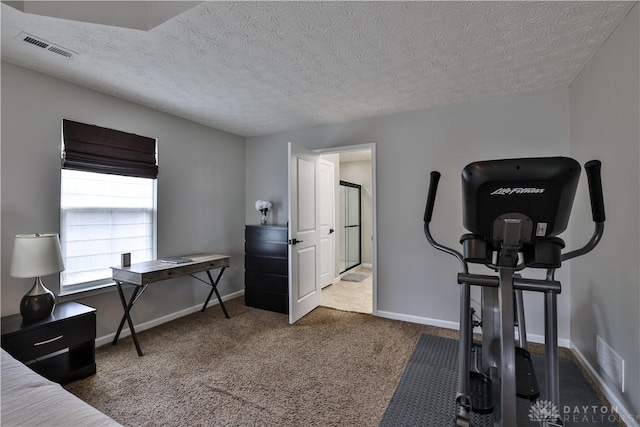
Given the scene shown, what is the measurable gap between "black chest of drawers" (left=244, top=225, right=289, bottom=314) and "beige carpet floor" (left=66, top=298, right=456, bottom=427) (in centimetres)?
40

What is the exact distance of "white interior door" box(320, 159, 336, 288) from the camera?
180 inches

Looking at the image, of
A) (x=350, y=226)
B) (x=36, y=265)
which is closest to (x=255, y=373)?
(x=36, y=265)

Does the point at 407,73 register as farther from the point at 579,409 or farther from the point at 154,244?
the point at 154,244

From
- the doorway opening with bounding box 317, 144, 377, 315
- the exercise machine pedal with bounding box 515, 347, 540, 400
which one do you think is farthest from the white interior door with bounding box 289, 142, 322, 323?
the exercise machine pedal with bounding box 515, 347, 540, 400

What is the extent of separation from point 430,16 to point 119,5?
1819 mm

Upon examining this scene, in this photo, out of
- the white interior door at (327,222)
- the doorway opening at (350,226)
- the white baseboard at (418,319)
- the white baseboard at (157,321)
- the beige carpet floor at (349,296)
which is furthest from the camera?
the doorway opening at (350,226)

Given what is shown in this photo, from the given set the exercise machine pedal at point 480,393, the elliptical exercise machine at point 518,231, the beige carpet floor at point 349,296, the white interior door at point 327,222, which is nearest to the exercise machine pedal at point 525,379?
the elliptical exercise machine at point 518,231

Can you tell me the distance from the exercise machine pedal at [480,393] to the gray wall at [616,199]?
73 cm

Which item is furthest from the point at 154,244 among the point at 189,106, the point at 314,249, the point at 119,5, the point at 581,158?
the point at 581,158

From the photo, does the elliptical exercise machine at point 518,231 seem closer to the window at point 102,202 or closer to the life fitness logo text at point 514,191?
the life fitness logo text at point 514,191

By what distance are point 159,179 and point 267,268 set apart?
5.25 feet

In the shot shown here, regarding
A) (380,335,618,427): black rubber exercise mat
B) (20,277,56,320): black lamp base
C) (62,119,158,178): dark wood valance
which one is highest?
(62,119,158,178): dark wood valance

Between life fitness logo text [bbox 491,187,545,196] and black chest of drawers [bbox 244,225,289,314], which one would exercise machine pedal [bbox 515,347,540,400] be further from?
black chest of drawers [bbox 244,225,289,314]

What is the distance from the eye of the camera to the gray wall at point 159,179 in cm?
214
